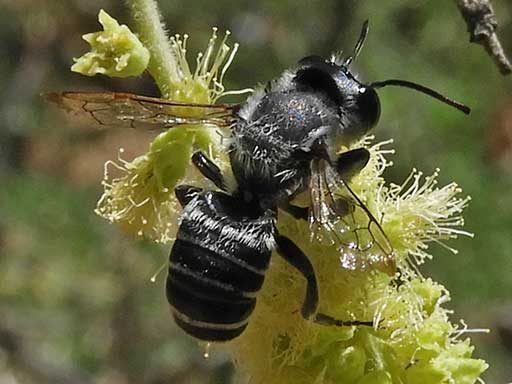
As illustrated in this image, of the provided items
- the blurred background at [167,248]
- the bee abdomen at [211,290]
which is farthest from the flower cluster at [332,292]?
the blurred background at [167,248]

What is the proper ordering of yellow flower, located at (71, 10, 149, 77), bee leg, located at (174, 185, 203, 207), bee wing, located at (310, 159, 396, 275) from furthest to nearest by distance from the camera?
bee leg, located at (174, 185, 203, 207) < yellow flower, located at (71, 10, 149, 77) < bee wing, located at (310, 159, 396, 275)

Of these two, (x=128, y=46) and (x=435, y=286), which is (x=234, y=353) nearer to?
(x=435, y=286)

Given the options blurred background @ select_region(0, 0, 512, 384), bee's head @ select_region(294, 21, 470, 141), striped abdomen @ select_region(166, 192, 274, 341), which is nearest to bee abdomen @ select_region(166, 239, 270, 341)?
striped abdomen @ select_region(166, 192, 274, 341)

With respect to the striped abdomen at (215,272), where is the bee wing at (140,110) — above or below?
above

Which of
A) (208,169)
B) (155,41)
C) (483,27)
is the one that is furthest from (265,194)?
(483,27)

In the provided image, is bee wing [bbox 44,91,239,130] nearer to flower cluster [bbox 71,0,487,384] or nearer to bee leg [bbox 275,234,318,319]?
flower cluster [bbox 71,0,487,384]

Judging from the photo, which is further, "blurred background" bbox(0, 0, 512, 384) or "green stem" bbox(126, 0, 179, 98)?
"blurred background" bbox(0, 0, 512, 384)

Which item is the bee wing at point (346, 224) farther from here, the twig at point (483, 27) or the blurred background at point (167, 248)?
the blurred background at point (167, 248)
